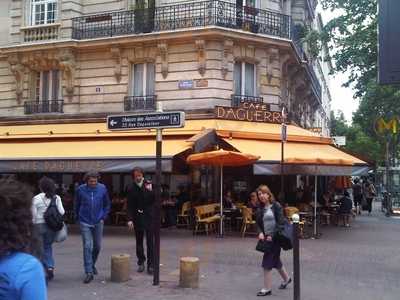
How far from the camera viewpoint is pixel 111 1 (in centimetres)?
2041

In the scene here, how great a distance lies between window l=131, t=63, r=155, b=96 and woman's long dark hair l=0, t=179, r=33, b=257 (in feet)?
56.7

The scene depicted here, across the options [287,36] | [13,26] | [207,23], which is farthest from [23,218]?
[13,26]

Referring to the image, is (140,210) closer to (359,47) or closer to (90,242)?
(90,242)

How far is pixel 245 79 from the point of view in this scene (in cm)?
1933

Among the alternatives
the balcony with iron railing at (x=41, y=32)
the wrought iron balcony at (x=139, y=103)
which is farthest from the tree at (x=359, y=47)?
the balcony with iron railing at (x=41, y=32)

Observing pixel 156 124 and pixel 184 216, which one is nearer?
pixel 156 124

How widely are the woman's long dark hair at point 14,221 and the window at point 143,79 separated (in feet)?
56.7

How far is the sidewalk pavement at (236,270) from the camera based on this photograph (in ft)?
25.6

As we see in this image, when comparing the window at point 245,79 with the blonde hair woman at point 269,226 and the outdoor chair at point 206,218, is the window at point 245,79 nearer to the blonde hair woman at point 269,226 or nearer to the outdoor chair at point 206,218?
the outdoor chair at point 206,218

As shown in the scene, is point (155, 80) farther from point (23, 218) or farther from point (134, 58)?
point (23, 218)

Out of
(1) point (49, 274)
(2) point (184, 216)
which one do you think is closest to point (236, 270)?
(1) point (49, 274)

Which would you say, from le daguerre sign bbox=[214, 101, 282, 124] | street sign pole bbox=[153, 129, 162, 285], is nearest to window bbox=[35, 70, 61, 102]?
le daguerre sign bbox=[214, 101, 282, 124]

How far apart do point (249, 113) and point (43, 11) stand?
29.6 ft

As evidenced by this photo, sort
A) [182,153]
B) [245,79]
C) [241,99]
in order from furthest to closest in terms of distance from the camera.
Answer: [245,79] → [241,99] → [182,153]
